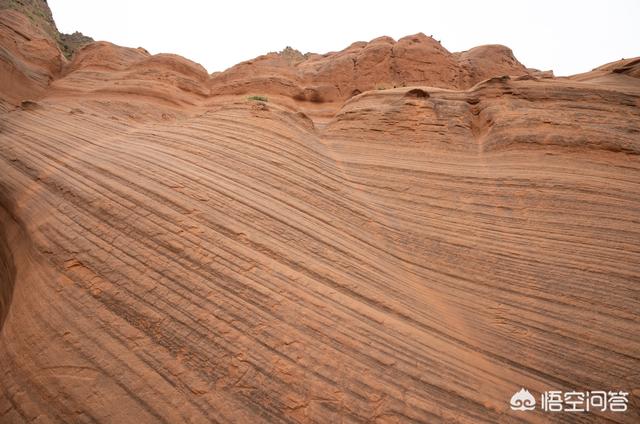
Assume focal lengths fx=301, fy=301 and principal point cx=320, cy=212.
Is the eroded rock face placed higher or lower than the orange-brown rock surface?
higher

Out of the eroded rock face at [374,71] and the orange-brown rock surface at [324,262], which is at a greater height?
the eroded rock face at [374,71]

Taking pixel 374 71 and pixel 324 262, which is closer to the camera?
pixel 324 262

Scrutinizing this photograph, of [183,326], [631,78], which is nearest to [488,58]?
[631,78]

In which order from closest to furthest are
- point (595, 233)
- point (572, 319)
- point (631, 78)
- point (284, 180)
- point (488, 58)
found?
1. point (572, 319)
2. point (595, 233)
3. point (284, 180)
4. point (631, 78)
5. point (488, 58)

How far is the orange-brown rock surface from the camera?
9.75ft

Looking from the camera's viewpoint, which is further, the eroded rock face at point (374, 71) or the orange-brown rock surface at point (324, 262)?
the eroded rock face at point (374, 71)

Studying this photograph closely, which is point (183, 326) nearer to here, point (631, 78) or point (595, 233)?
point (595, 233)

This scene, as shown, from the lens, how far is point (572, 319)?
12.6ft

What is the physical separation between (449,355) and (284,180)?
365cm

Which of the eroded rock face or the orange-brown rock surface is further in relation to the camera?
the eroded rock face

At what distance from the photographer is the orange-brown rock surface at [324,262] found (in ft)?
9.75

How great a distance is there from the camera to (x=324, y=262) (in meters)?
4.12

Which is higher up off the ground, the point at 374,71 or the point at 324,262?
the point at 374,71

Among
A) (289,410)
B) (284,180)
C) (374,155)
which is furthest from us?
(374,155)
